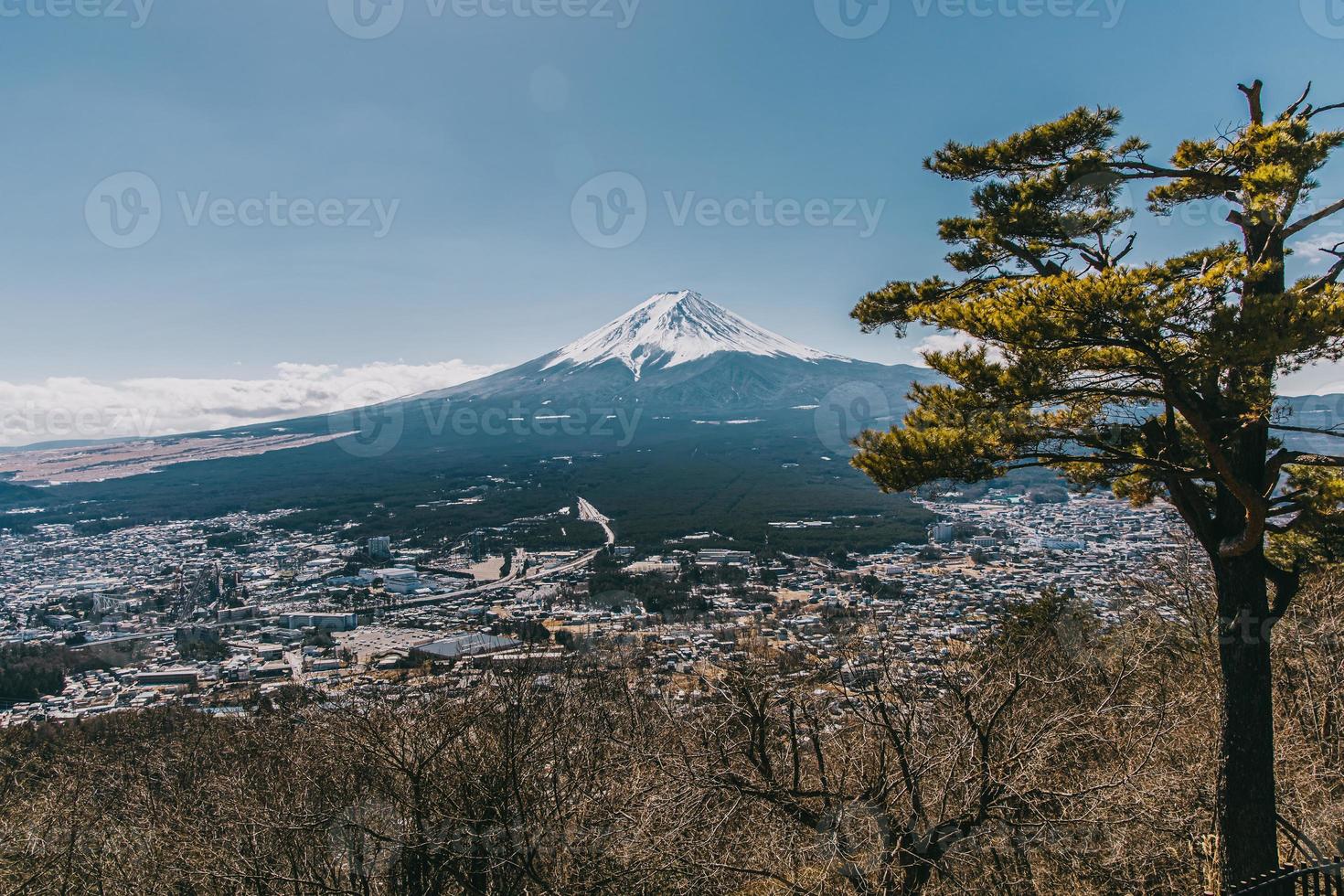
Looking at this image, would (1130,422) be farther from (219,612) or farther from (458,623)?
(219,612)

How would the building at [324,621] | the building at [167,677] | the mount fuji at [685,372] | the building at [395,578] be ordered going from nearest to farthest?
the building at [167,677], the building at [324,621], the building at [395,578], the mount fuji at [685,372]

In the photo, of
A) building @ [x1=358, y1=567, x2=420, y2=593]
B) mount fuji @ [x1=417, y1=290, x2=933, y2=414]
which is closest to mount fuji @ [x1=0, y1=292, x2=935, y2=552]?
mount fuji @ [x1=417, y1=290, x2=933, y2=414]

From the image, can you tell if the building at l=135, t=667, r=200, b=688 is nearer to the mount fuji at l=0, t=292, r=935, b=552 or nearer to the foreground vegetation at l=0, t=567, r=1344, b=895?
the foreground vegetation at l=0, t=567, r=1344, b=895

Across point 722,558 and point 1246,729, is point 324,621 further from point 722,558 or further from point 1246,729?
point 1246,729

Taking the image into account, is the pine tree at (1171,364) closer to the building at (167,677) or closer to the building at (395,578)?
the building at (167,677)

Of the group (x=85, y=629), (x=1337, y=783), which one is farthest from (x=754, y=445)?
(x=1337, y=783)

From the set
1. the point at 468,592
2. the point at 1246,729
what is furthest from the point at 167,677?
the point at 1246,729

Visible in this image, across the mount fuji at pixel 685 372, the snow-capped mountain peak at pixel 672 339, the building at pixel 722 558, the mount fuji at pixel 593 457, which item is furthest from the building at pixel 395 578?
the snow-capped mountain peak at pixel 672 339
